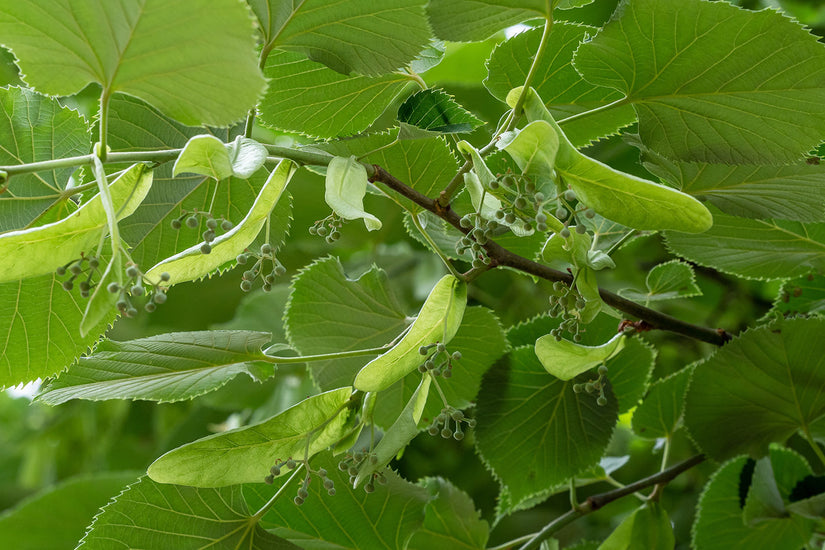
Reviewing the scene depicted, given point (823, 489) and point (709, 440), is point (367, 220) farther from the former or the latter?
point (823, 489)

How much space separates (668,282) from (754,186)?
0.68 feet

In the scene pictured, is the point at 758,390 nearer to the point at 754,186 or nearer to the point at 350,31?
the point at 754,186

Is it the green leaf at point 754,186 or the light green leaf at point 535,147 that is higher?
the light green leaf at point 535,147

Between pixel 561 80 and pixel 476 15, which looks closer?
pixel 476 15

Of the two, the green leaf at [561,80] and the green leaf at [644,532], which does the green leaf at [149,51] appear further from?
the green leaf at [644,532]

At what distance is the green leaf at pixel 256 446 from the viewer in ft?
2.03

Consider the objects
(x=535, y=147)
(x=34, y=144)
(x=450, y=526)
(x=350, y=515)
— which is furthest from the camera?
(x=450, y=526)

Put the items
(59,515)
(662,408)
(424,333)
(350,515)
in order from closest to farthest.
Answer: (424,333) → (350,515) → (662,408) → (59,515)

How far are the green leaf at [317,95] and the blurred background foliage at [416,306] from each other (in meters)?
0.43

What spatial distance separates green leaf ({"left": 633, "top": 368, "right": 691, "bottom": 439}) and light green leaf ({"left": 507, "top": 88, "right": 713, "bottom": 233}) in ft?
1.90

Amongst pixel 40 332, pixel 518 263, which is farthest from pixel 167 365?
pixel 518 263

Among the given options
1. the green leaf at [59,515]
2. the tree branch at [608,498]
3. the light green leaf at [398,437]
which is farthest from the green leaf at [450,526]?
the green leaf at [59,515]

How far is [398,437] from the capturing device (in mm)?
618

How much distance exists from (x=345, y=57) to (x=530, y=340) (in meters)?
0.44
